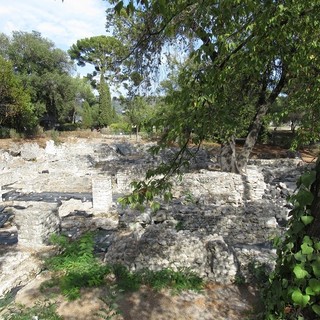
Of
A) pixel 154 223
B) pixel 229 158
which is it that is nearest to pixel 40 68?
pixel 229 158

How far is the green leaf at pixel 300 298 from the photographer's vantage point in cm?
157

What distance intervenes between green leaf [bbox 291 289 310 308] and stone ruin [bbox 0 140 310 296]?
2.16 metres

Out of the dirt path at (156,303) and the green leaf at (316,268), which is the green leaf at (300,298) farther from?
the dirt path at (156,303)

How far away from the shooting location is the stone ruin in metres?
5.57

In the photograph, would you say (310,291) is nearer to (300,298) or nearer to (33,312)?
(300,298)

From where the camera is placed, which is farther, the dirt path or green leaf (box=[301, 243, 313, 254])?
the dirt path

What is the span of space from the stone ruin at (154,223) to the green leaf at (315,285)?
84.9 inches

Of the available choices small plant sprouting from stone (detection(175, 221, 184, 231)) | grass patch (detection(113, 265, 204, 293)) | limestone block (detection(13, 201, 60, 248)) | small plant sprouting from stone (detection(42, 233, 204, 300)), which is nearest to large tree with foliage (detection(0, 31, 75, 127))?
limestone block (detection(13, 201, 60, 248))

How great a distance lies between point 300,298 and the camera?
62.1 inches

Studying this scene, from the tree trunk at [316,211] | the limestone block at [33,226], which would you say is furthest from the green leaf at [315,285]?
the limestone block at [33,226]

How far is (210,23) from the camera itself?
315 cm

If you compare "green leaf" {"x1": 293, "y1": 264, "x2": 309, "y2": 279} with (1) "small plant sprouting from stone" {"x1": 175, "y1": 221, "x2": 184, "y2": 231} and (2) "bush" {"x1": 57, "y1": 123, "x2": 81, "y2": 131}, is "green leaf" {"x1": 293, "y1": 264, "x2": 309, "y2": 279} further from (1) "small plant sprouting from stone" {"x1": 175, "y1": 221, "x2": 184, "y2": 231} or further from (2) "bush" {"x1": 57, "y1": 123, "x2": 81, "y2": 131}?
(2) "bush" {"x1": 57, "y1": 123, "x2": 81, "y2": 131}

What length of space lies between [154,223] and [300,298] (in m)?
6.99

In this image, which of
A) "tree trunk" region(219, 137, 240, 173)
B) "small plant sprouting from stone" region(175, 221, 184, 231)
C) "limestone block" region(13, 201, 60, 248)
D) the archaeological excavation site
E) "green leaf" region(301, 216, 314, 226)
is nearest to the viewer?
"green leaf" region(301, 216, 314, 226)
